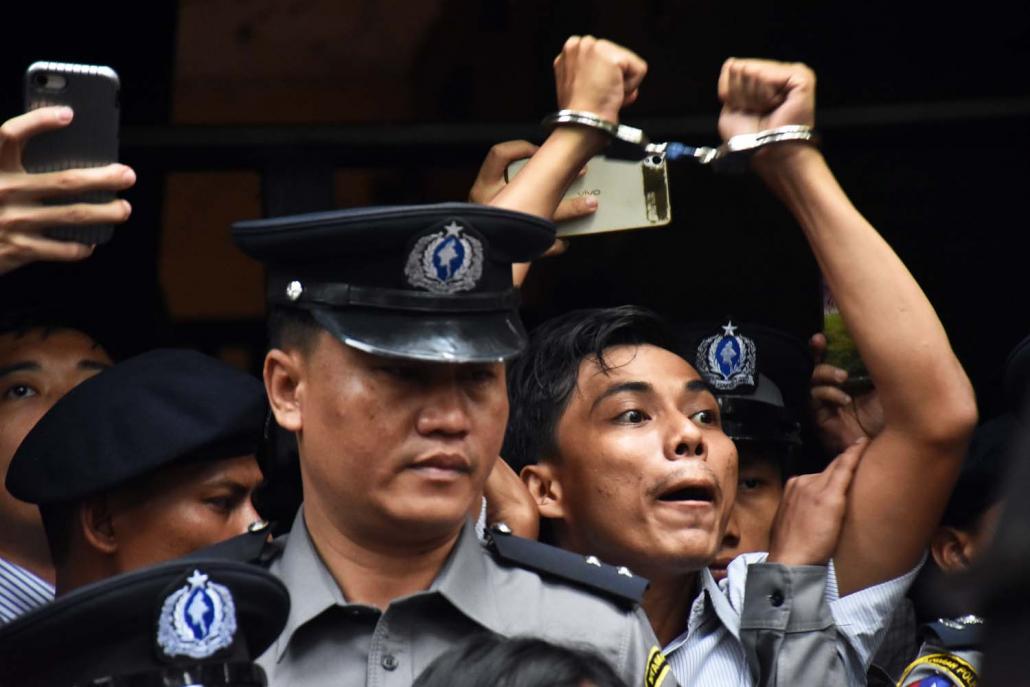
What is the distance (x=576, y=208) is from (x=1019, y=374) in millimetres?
792

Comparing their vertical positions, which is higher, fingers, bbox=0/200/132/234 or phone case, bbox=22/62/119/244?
phone case, bbox=22/62/119/244

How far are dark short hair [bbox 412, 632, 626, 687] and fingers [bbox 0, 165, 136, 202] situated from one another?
0.94 m

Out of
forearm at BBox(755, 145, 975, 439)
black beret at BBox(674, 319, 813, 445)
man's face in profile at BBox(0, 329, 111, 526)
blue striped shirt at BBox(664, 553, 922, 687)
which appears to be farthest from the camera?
black beret at BBox(674, 319, 813, 445)

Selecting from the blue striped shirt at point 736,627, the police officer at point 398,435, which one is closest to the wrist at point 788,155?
the police officer at point 398,435

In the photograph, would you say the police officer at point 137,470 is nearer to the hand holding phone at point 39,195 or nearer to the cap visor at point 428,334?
the hand holding phone at point 39,195

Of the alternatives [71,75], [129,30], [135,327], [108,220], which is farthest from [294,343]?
[129,30]

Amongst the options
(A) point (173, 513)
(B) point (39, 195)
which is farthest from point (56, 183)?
(A) point (173, 513)

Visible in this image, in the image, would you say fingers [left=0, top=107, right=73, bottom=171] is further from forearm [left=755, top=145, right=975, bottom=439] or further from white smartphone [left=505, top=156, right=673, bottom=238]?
forearm [left=755, top=145, right=975, bottom=439]

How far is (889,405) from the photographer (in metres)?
2.89

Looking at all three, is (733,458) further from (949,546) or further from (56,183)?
(56,183)

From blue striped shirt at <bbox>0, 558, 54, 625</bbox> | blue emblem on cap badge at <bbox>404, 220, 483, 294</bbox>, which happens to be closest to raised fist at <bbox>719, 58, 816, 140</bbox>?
blue emblem on cap badge at <bbox>404, 220, 483, 294</bbox>

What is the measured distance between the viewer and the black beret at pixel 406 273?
2.45 meters

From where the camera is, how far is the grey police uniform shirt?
2.45 meters

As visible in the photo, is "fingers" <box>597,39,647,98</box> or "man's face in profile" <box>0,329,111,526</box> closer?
"fingers" <box>597,39,647,98</box>
